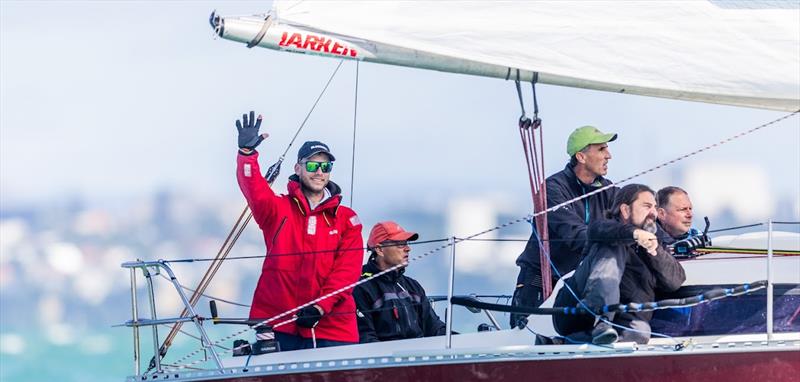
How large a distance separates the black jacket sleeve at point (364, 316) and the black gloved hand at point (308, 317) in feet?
1.02

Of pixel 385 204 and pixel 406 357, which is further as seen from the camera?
pixel 385 204

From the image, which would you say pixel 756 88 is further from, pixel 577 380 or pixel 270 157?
pixel 270 157

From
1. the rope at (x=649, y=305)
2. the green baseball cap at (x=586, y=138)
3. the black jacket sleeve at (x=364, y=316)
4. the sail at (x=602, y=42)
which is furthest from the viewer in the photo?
the black jacket sleeve at (x=364, y=316)

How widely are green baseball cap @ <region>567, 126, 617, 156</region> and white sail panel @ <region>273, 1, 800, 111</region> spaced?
68 cm

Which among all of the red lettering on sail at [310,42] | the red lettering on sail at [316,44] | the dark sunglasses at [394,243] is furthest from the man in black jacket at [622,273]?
the red lettering on sail at [310,42]

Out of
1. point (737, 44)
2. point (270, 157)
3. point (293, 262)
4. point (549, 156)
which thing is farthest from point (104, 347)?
point (737, 44)

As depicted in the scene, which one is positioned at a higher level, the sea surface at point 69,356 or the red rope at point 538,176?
the red rope at point 538,176

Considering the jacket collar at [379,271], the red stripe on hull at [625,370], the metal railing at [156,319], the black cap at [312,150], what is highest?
the black cap at [312,150]

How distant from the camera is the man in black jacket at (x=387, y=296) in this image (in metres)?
8.16

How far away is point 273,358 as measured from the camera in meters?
7.66

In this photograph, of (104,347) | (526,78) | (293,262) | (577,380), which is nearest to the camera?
(577,380)

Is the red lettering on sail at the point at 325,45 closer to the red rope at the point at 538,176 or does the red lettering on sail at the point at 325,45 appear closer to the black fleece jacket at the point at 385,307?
the red rope at the point at 538,176

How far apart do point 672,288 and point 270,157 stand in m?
16.4

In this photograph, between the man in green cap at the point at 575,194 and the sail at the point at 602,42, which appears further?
the man in green cap at the point at 575,194
